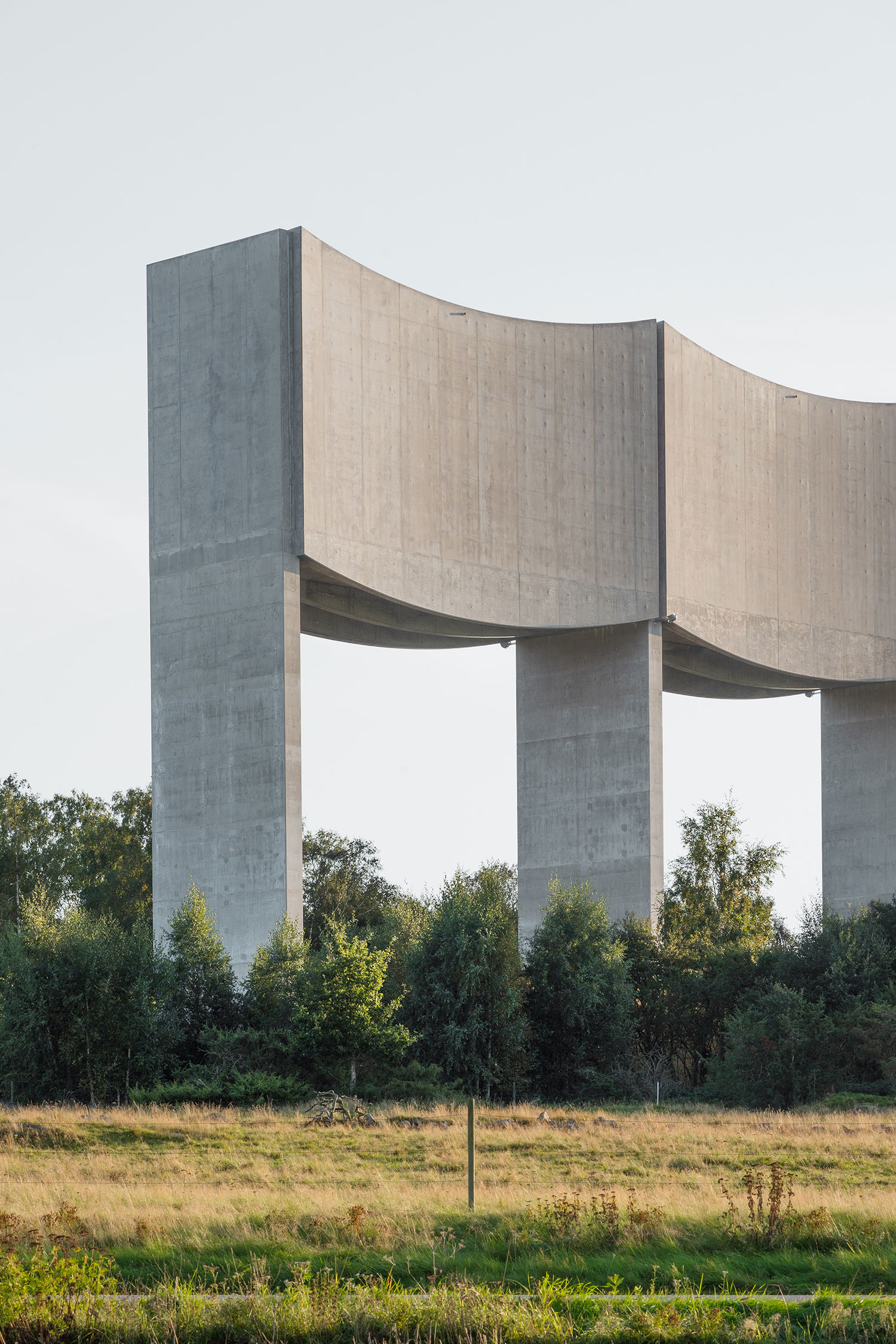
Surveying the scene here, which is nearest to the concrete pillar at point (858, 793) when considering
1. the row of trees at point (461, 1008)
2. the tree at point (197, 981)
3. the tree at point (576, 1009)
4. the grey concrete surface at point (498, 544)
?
the grey concrete surface at point (498, 544)

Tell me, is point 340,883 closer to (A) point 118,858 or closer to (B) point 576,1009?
(A) point 118,858

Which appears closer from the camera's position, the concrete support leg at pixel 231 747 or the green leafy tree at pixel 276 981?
the green leafy tree at pixel 276 981

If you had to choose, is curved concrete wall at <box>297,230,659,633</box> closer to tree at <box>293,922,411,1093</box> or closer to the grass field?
tree at <box>293,922,411,1093</box>

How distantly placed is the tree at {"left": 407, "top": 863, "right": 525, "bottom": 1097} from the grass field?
16.7 feet

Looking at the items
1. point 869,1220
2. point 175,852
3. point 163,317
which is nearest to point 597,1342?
point 869,1220

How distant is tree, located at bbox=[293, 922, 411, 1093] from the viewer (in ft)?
105

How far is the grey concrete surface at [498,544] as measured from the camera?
120ft

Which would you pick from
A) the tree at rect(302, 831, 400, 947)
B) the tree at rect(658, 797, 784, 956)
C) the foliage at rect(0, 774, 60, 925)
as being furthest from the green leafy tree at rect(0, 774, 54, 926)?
the tree at rect(658, 797, 784, 956)

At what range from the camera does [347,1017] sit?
3189 cm

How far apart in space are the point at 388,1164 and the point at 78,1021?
11.7m

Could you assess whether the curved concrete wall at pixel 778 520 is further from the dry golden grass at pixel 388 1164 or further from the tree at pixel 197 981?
the dry golden grass at pixel 388 1164

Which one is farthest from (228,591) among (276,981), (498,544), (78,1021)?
(78,1021)

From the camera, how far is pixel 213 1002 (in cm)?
3391

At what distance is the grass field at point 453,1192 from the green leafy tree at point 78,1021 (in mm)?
2953
